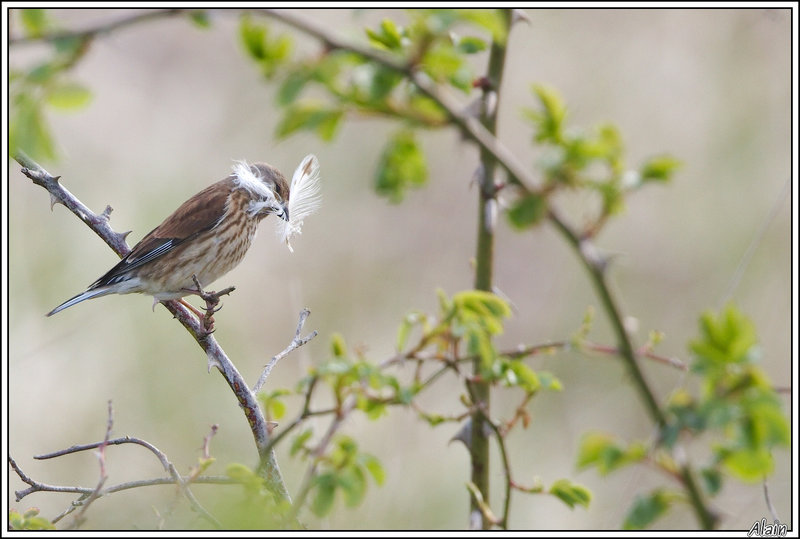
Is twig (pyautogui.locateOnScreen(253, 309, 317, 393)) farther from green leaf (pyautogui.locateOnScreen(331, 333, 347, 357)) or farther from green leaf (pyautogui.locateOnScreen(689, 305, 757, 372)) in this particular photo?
green leaf (pyautogui.locateOnScreen(689, 305, 757, 372))

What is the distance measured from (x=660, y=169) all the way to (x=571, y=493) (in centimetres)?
62

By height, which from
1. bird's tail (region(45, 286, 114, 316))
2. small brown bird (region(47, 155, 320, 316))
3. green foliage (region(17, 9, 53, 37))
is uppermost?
small brown bird (region(47, 155, 320, 316))

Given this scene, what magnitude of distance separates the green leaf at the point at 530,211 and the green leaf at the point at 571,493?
550 millimetres

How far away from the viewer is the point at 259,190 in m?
3.39

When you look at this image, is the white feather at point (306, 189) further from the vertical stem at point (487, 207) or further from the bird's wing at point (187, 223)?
the bird's wing at point (187, 223)

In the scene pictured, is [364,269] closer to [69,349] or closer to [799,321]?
[69,349]

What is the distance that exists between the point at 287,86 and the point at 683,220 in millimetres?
5301

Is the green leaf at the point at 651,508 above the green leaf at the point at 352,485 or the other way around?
the other way around

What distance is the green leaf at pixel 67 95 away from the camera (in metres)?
1.18

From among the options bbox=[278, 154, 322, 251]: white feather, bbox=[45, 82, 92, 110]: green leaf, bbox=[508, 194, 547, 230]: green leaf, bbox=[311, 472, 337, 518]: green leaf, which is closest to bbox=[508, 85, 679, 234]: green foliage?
bbox=[508, 194, 547, 230]: green leaf

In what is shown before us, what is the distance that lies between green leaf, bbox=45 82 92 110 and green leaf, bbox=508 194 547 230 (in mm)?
646

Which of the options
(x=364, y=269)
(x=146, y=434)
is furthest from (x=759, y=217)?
(x=146, y=434)

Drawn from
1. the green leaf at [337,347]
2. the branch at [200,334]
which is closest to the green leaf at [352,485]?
the green leaf at [337,347]

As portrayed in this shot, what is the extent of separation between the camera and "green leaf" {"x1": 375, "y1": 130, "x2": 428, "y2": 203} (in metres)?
1.35
